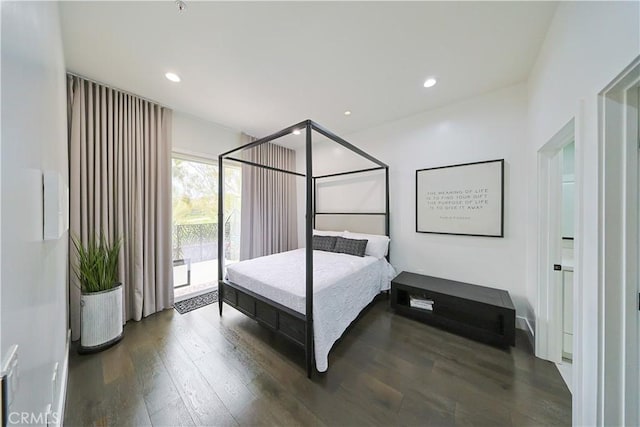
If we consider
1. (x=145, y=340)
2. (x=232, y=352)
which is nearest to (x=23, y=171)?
(x=232, y=352)

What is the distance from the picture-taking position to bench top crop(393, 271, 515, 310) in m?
2.15

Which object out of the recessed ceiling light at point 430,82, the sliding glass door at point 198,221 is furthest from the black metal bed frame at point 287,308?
the recessed ceiling light at point 430,82

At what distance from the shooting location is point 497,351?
1958 mm

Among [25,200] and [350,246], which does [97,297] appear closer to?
[25,200]

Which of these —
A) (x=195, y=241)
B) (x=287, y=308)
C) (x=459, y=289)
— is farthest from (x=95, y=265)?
Answer: (x=459, y=289)

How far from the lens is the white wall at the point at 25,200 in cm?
57

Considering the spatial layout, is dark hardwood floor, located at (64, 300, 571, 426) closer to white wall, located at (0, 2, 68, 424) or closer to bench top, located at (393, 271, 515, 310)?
bench top, located at (393, 271, 515, 310)

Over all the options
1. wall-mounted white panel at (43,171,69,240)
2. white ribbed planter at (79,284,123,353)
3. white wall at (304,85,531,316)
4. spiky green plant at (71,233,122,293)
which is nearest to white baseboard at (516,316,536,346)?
white wall at (304,85,531,316)

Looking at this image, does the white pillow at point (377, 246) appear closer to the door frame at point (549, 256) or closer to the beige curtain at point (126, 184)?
the door frame at point (549, 256)

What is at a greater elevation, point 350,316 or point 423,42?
point 423,42

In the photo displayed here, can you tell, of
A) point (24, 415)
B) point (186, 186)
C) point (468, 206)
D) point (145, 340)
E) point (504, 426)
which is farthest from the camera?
point (186, 186)

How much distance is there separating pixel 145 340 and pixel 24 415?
1764 millimetres

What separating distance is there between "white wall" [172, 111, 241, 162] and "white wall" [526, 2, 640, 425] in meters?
3.71

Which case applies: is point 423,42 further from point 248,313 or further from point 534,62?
point 248,313
